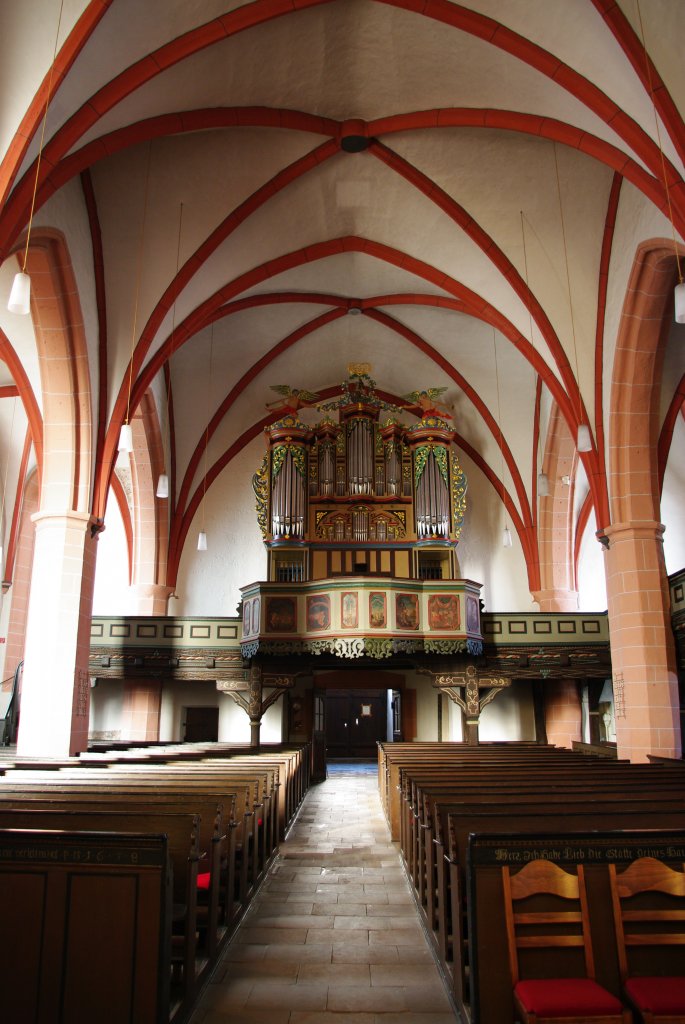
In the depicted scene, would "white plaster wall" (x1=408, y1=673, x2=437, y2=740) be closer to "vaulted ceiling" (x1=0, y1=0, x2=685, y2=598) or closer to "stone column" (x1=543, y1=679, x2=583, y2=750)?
"stone column" (x1=543, y1=679, x2=583, y2=750)

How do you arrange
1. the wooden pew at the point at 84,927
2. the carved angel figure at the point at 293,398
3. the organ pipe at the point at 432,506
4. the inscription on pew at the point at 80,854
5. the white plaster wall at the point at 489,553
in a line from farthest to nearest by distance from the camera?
the white plaster wall at the point at 489,553 < the carved angel figure at the point at 293,398 < the organ pipe at the point at 432,506 < the inscription on pew at the point at 80,854 < the wooden pew at the point at 84,927

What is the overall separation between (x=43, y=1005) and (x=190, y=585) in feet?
56.6

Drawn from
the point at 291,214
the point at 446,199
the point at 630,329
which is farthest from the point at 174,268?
the point at 630,329

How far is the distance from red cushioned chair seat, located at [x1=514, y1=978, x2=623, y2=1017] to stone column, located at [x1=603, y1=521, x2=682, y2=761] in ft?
28.7

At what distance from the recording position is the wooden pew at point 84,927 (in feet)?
11.4

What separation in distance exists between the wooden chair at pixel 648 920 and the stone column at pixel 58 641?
31.6ft

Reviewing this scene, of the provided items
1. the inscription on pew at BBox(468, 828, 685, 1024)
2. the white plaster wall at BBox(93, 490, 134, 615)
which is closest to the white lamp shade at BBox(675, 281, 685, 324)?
the inscription on pew at BBox(468, 828, 685, 1024)

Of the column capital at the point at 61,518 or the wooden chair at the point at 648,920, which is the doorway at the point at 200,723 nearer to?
the column capital at the point at 61,518

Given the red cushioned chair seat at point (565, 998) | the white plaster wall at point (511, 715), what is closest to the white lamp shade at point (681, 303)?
the red cushioned chair seat at point (565, 998)

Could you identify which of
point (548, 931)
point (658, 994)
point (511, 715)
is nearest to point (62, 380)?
point (548, 931)

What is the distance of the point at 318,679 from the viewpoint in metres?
20.2

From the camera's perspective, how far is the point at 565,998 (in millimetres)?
3191

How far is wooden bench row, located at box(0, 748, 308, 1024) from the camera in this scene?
355cm

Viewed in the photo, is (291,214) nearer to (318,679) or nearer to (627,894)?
(318,679)
